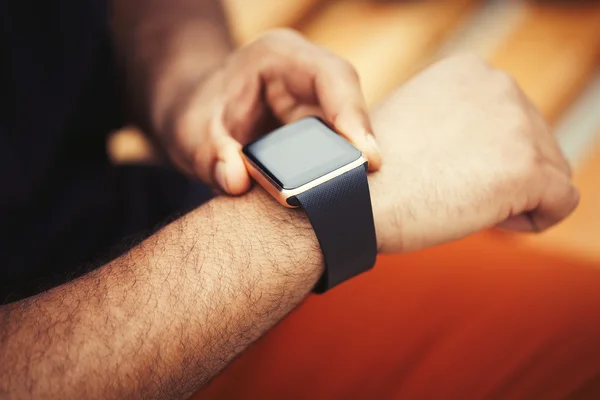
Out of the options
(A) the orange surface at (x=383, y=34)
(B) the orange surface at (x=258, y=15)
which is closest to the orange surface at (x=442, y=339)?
(A) the orange surface at (x=383, y=34)

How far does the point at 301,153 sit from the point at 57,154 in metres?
0.50

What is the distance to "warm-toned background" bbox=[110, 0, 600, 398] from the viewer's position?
0.82m

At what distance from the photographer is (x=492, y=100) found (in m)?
0.83

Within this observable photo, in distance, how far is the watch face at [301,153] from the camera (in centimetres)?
66

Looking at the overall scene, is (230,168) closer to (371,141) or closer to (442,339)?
(371,141)

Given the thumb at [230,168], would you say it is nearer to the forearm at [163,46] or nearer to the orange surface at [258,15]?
the forearm at [163,46]

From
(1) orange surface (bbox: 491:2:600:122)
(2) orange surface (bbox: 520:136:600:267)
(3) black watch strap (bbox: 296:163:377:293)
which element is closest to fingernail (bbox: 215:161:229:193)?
(3) black watch strap (bbox: 296:163:377:293)

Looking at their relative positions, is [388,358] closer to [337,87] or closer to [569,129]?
[337,87]

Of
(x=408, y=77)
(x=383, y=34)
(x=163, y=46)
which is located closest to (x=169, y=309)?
(x=163, y=46)

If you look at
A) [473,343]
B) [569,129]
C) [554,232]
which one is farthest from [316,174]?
[569,129]

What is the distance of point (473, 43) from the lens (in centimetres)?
181

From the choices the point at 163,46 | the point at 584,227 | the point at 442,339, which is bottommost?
the point at 584,227

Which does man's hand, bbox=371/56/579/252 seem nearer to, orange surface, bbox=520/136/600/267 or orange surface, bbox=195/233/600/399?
orange surface, bbox=195/233/600/399

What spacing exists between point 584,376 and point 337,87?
1.77 ft
